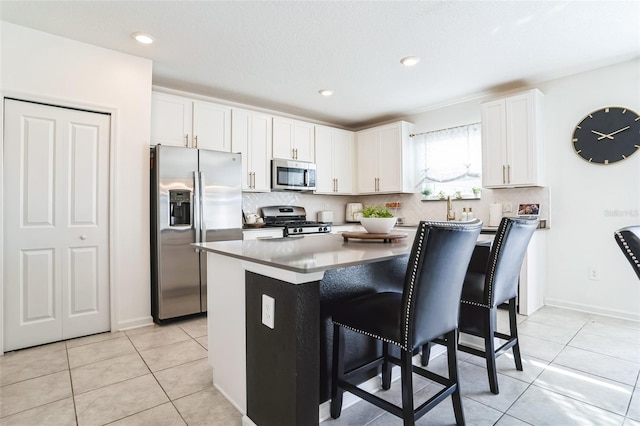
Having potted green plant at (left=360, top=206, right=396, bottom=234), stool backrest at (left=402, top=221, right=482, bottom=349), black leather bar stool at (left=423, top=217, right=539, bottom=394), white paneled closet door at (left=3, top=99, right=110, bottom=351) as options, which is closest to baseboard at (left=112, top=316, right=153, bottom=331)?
white paneled closet door at (left=3, top=99, right=110, bottom=351)

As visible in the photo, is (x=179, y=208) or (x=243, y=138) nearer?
(x=179, y=208)

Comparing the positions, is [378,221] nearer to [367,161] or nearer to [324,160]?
[324,160]

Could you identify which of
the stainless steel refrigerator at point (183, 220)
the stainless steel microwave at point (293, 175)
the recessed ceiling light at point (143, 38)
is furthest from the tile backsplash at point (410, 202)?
the recessed ceiling light at point (143, 38)

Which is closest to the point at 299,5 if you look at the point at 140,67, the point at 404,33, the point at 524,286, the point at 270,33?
the point at 270,33

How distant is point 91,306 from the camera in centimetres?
291

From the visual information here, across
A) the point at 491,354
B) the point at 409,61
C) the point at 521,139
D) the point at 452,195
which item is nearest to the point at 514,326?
the point at 491,354

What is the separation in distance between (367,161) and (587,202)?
2.80 meters

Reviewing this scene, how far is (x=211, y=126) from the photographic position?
3.87 metres

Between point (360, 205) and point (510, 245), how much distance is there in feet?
12.1

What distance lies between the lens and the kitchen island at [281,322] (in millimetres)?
1314

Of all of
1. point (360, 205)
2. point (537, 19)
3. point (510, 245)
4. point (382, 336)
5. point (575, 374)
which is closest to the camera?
point (382, 336)

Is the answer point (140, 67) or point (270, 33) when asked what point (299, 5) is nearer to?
point (270, 33)

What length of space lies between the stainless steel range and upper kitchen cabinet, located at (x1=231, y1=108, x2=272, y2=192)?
17.7 inches

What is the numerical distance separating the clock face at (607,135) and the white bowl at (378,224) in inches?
107
